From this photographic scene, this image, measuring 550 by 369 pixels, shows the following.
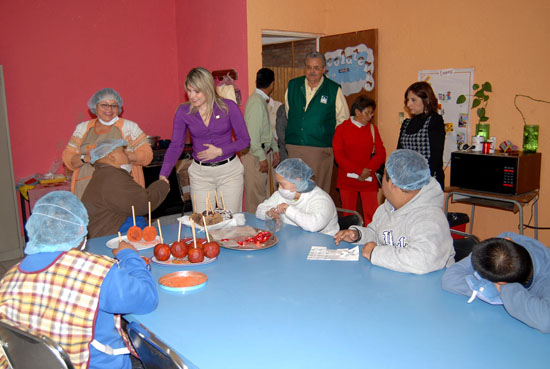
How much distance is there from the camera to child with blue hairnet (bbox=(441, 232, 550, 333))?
5.25 feet

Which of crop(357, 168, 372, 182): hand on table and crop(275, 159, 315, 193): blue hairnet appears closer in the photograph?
crop(275, 159, 315, 193): blue hairnet

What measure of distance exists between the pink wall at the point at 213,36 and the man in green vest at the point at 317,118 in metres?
0.86

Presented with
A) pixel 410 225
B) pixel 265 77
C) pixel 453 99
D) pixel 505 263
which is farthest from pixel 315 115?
pixel 505 263

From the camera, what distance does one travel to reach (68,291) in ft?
5.24

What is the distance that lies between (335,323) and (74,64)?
528 centimetres

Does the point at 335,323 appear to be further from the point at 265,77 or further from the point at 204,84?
the point at 265,77

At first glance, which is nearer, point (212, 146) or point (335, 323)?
point (335, 323)

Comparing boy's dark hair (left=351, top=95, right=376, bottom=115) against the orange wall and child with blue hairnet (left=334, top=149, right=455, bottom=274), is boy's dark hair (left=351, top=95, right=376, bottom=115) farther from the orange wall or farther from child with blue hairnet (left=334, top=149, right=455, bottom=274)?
child with blue hairnet (left=334, top=149, right=455, bottom=274)

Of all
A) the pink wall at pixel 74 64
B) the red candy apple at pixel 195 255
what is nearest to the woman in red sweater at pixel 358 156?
the red candy apple at pixel 195 255

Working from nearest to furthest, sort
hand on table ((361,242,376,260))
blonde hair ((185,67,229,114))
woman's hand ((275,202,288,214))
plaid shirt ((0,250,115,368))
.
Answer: plaid shirt ((0,250,115,368)), hand on table ((361,242,376,260)), woman's hand ((275,202,288,214)), blonde hair ((185,67,229,114))

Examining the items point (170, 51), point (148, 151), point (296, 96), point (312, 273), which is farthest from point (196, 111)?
point (170, 51)

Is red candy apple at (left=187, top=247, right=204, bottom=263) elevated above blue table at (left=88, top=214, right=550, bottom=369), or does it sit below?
above

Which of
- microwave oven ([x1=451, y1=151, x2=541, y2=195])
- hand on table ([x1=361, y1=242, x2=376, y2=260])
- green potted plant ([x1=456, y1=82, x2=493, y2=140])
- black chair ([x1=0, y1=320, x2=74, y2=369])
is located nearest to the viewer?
black chair ([x1=0, y1=320, x2=74, y2=369])

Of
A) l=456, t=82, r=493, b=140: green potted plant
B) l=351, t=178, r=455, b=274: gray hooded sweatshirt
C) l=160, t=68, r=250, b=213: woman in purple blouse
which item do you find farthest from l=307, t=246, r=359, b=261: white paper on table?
l=456, t=82, r=493, b=140: green potted plant
